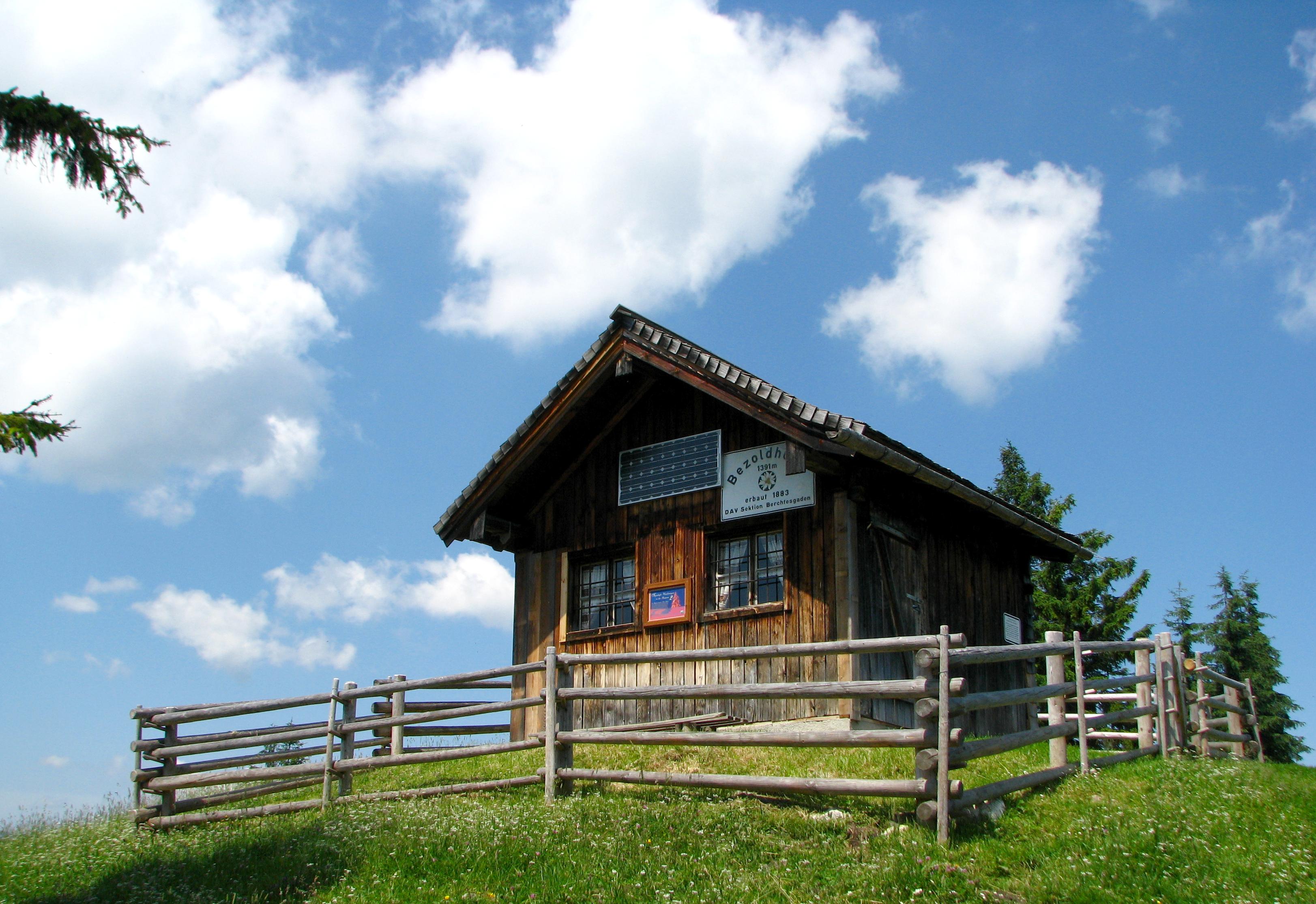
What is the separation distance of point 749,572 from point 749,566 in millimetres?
74

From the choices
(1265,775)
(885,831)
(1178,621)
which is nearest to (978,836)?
(885,831)

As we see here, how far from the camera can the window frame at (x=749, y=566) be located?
601 inches

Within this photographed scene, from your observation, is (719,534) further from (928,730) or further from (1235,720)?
(1235,720)

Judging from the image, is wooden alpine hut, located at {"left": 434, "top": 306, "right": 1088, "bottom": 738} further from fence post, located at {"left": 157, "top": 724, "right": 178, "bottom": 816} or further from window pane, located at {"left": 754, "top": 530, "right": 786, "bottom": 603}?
fence post, located at {"left": 157, "top": 724, "right": 178, "bottom": 816}

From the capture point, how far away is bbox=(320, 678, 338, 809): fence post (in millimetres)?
14188

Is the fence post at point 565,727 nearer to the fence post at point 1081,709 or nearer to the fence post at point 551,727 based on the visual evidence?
the fence post at point 551,727

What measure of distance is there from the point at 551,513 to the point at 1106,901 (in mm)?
11474

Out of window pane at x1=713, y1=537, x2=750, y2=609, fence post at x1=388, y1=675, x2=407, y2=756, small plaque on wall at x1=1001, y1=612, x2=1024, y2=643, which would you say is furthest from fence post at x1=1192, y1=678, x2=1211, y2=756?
fence post at x1=388, y1=675, x2=407, y2=756

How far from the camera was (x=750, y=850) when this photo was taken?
9.40m

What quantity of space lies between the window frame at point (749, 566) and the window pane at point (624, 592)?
1391 mm

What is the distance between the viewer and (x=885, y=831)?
31.5 feet

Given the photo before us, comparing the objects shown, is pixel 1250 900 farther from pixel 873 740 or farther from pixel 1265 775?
pixel 1265 775

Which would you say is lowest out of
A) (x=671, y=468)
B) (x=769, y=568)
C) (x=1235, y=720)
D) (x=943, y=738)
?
(x=943, y=738)

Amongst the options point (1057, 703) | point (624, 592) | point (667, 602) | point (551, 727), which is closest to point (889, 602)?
point (667, 602)
